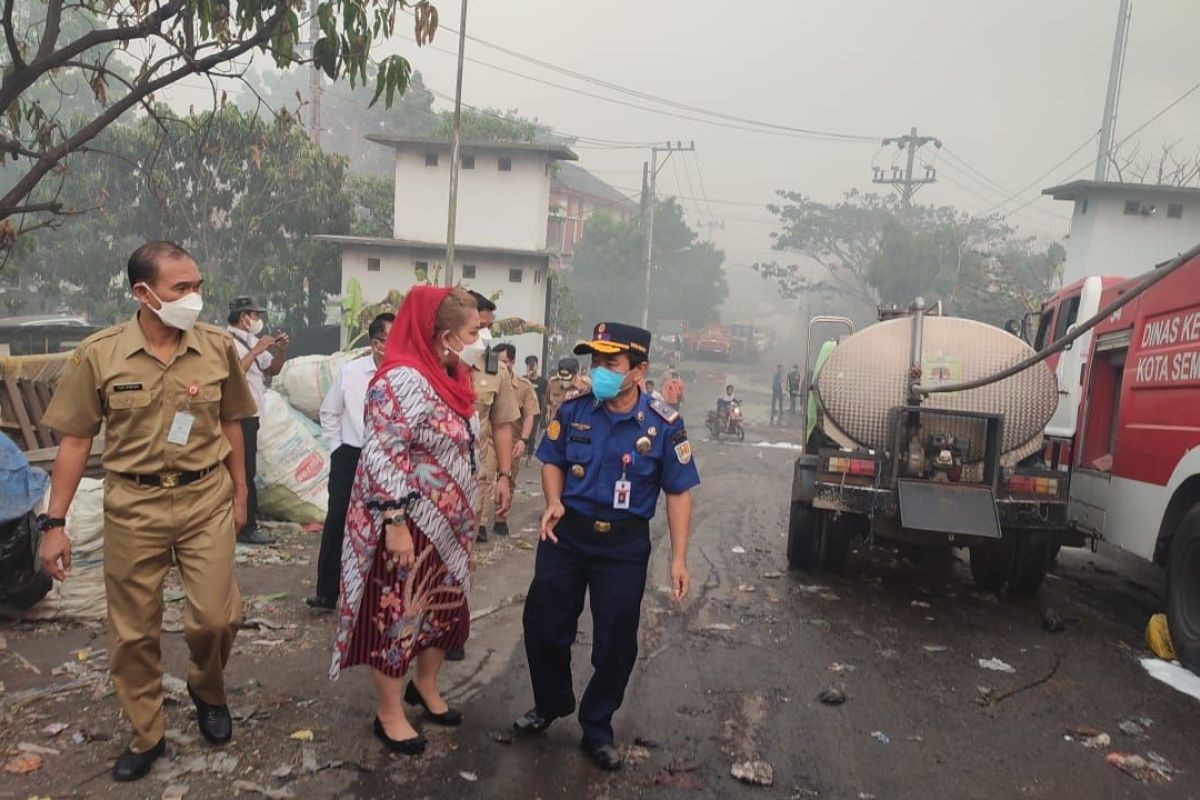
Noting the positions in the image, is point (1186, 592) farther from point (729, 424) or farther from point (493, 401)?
point (729, 424)

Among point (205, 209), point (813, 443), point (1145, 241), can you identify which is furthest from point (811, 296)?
point (813, 443)

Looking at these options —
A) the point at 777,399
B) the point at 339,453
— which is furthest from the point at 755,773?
the point at 777,399

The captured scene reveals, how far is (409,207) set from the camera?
2478cm

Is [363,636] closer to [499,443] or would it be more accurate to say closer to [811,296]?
[499,443]

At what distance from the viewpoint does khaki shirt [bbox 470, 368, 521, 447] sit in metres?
5.35

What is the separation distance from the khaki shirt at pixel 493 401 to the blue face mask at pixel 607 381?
113 centimetres

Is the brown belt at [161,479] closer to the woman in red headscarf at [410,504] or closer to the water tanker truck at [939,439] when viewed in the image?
the woman in red headscarf at [410,504]

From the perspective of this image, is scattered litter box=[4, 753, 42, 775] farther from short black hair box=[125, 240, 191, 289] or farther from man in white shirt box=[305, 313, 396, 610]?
man in white shirt box=[305, 313, 396, 610]

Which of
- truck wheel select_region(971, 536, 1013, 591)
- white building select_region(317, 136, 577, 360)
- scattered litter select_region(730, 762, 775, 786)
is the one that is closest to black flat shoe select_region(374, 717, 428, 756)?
scattered litter select_region(730, 762, 775, 786)

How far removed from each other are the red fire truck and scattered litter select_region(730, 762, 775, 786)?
3.04 metres

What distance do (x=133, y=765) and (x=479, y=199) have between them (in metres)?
23.0

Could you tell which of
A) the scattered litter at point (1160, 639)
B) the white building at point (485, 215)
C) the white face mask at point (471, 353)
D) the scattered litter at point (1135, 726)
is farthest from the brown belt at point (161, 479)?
the white building at point (485, 215)

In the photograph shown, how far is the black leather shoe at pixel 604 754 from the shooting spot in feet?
11.5

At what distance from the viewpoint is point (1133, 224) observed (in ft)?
77.6
